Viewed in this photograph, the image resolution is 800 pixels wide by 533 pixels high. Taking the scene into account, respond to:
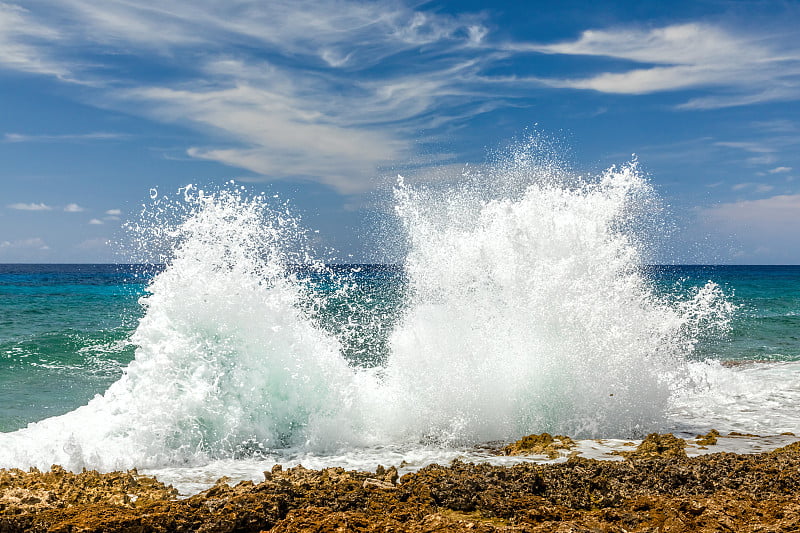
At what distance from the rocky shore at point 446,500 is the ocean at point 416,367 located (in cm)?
115

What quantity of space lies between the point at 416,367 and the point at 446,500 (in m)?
4.11

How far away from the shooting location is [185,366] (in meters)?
7.95

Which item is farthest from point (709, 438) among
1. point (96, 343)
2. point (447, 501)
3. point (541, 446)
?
point (96, 343)

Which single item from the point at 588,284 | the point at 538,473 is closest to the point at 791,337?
the point at 588,284

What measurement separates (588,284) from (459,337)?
2103 mm

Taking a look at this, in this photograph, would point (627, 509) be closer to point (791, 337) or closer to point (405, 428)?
point (405, 428)

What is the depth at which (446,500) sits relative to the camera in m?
4.79

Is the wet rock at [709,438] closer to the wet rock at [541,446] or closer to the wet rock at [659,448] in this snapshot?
the wet rock at [659,448]

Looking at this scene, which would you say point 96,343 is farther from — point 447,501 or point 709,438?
point 709,438

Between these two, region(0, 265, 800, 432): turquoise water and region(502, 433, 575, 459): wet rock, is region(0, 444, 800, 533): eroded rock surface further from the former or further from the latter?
region(0, 265, 800, 432): turquoise water

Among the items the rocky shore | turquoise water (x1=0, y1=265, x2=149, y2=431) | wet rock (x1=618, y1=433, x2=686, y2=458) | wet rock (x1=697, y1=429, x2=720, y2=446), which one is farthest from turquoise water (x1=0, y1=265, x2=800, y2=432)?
wet rock (x1=618, y1=433, x2=686, y2=458)

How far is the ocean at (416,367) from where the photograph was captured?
7281 millimetres

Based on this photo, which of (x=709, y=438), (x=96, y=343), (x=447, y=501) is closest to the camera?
(x=447, y=501)

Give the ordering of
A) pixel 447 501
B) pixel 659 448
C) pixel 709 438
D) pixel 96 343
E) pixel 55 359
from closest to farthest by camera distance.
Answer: pixel 447 501, pixel 659 448, pixel 709 438, pixel 55 359, pixel 96 343
